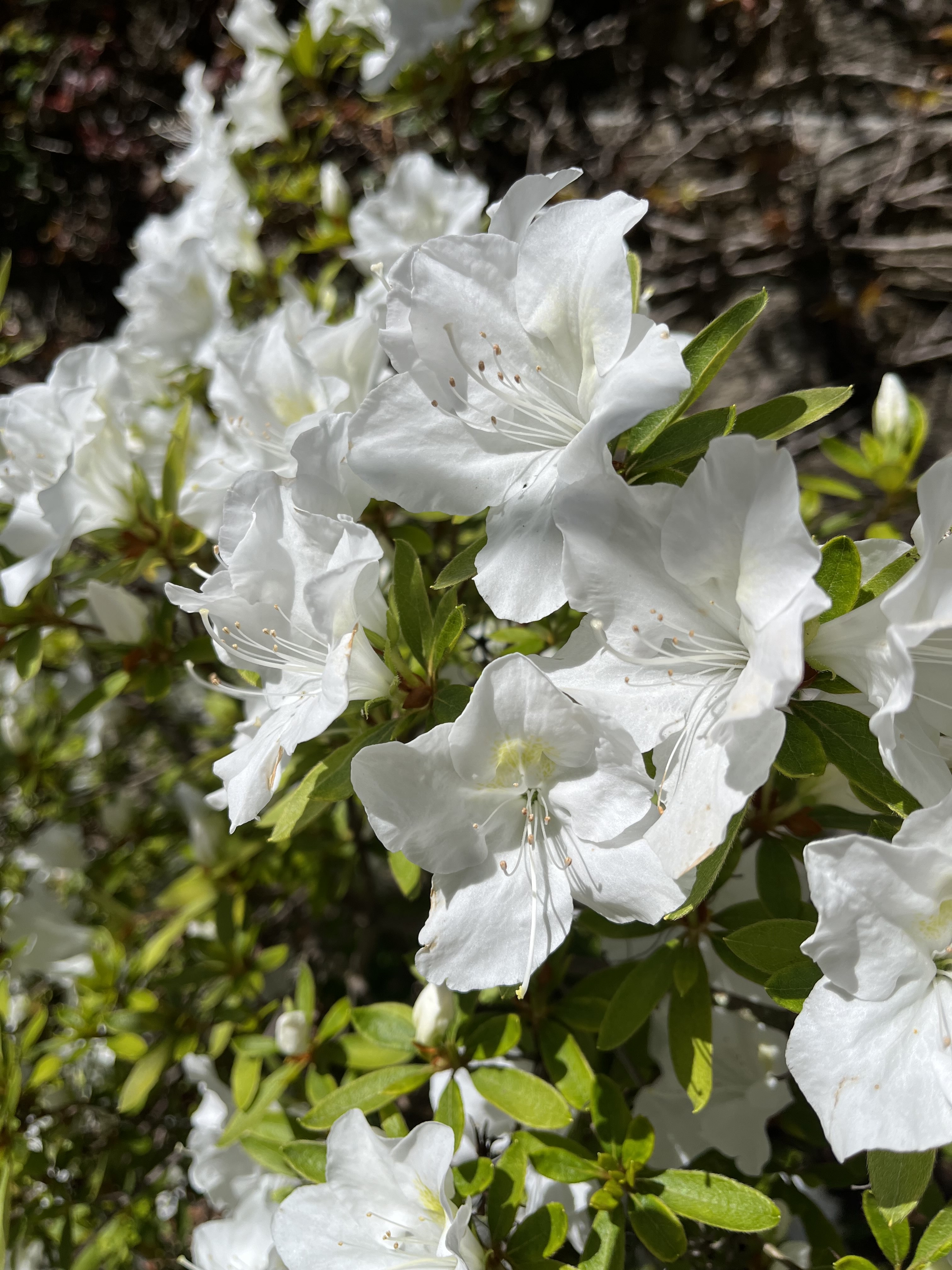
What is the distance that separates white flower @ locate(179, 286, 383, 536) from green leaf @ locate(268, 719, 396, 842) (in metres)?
0.41

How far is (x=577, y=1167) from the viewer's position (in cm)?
100

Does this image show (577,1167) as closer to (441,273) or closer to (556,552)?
(556,552)

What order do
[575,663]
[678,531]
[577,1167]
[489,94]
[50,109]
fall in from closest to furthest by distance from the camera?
[678,531] → [575,663] → [577,1167] → [489,94] → [50,109]

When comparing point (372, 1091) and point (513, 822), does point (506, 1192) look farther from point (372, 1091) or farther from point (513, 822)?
point (513, 822)

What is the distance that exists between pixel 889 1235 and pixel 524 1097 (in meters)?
0.40

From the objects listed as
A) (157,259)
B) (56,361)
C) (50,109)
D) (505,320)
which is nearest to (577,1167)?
(505,320)

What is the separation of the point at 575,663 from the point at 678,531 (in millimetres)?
176

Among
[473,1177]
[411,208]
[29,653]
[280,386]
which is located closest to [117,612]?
[29,653]

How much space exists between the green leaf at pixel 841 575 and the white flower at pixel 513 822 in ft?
0.71


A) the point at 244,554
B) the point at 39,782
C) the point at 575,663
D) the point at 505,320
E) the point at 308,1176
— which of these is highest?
the point at 505,320

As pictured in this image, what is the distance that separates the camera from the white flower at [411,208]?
2.06 m

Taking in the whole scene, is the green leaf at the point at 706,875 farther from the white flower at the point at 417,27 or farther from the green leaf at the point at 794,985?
the white flower at the point at 417,27

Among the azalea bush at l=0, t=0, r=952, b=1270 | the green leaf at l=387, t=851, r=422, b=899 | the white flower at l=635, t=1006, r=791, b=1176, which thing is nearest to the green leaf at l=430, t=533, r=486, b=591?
the azalea bush at l=0, t=0, r=952, b=1270

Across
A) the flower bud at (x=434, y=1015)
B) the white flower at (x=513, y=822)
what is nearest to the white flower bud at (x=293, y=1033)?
the flower bud at (x=434, y=1015)
